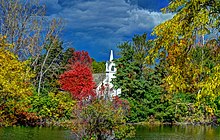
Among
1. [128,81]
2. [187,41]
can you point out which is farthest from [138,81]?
[187,41]

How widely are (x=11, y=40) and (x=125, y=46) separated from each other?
362 inches

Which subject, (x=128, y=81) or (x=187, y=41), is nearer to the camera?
(x=187, y=41)

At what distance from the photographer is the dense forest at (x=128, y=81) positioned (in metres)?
6.11

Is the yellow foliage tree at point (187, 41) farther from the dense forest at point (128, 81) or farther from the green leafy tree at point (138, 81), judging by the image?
the green leafy tree at point (138, 81)

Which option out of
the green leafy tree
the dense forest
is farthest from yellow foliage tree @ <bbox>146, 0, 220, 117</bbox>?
the green leafy tree

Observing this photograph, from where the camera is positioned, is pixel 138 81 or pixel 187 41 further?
pixel 138 81

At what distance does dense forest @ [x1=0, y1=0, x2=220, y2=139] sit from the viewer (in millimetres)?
6113

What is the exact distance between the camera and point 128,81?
31.5m

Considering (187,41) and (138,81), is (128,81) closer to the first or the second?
(138,81)

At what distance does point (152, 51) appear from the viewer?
6293 mm

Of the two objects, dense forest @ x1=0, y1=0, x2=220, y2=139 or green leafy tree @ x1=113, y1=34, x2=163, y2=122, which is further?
green leafy tree @ x1=113, y1=34, x2=163, y2=122

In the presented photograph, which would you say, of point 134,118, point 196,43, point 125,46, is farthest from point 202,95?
point 125,46

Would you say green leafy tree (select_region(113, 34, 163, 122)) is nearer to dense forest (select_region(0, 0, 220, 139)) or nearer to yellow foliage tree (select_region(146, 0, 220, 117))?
dense forest (select_region(0, 0, 220, 139))

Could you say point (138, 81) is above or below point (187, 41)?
above
